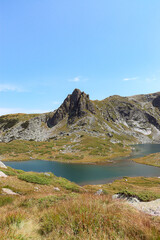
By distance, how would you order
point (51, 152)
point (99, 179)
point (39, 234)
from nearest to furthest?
point (39, 234) → point (99, 179) → point (51, 152)

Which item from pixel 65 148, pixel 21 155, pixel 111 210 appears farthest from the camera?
pixel 65 148

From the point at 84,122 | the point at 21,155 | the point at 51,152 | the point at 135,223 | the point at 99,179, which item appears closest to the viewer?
the point at 135,223

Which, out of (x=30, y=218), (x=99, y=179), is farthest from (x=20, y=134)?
(x=30, y=218)

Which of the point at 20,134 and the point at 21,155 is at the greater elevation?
the point at 20,134

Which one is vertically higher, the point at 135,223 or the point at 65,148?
the point at 135,223

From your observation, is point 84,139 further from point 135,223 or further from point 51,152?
point 135,223

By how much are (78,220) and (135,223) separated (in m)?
2.02

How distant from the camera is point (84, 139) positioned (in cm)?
13538

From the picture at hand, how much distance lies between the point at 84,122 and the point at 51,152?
82836 mm

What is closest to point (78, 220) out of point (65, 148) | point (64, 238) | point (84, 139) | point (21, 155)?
point (64, 238)

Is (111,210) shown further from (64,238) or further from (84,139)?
(84,139)

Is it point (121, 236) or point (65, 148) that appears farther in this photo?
point (65, 148)

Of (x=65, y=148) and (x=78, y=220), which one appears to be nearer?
→ (x=78, y=220)

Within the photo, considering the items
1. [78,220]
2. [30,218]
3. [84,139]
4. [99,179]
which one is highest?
[78,220]
